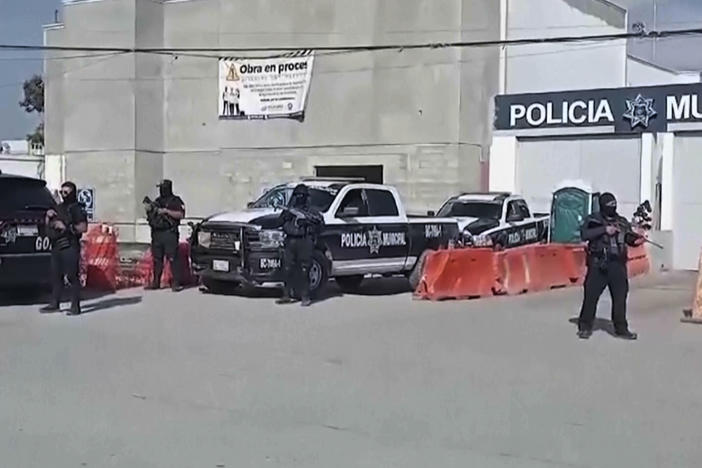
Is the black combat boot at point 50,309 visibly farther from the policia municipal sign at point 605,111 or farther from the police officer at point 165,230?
the policia municipal sign at point 605,111

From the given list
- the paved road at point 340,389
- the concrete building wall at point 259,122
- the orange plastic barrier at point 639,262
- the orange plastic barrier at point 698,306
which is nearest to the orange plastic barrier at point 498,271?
the paved road at point 340,389

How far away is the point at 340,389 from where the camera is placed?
34.3 feet

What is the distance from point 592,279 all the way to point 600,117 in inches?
654

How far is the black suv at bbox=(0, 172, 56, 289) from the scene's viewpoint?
16438mm

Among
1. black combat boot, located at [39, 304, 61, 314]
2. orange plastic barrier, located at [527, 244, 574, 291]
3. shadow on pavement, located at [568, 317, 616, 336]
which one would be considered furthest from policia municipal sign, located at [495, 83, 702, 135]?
black combat boot, located at [39, 304, 61, 314]

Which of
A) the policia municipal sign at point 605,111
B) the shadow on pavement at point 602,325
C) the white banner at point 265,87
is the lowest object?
the shadow on pavement at point 602,325

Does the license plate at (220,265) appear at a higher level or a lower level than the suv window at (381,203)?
lower

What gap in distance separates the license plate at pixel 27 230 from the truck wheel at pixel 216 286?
342 cm

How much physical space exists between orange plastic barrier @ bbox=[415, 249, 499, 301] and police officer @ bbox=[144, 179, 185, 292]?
428cm

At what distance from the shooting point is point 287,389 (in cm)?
1040

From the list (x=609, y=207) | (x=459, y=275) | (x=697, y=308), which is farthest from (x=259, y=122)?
(x=609, y=207)

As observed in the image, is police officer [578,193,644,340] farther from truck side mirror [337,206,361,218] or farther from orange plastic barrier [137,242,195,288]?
orange plastic barrier [137,242,195,288]

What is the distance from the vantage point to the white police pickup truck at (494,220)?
23.4m

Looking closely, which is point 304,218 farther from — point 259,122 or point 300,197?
point 259,122
